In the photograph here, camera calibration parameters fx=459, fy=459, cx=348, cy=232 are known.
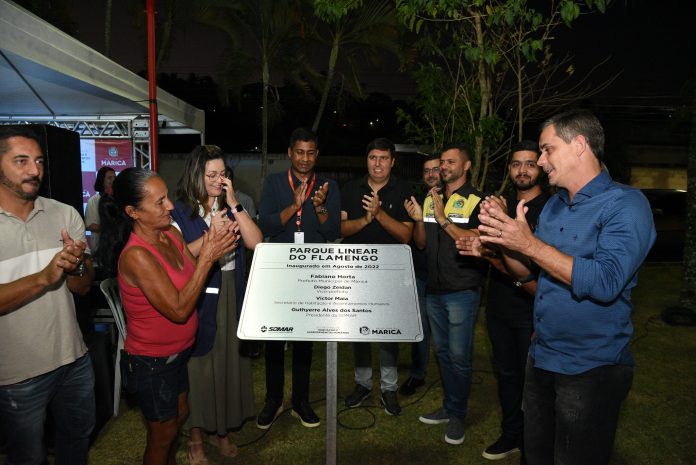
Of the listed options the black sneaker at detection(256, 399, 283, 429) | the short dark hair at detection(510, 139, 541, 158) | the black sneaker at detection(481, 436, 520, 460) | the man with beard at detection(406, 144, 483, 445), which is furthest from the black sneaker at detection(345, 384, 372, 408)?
the short dark hair at detection(510, 139, 541, 158)

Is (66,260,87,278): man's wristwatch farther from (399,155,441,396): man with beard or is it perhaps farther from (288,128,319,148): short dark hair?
(399,155,441,396): man with beard

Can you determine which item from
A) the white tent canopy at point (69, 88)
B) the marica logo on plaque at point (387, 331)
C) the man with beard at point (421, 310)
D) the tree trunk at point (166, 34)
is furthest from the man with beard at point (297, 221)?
the tree trunk at point (166, 34)

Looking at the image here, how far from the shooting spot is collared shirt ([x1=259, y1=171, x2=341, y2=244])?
361 centimetres

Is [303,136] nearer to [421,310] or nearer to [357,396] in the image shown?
[421,310]

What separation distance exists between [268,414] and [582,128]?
3.07 m

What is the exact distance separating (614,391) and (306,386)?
2.40m

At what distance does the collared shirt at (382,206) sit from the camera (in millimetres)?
3955

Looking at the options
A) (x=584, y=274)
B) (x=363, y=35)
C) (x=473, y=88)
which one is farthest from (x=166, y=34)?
(x=584, y=274)

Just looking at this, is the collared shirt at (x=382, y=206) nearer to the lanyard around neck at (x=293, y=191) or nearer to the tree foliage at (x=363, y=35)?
the lanyard around neck at (x=293, y=191)

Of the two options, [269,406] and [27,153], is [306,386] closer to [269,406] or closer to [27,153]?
[269,406]

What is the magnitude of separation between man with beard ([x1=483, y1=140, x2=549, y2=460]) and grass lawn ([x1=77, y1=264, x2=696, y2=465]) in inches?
8.4

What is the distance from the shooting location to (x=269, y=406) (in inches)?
147

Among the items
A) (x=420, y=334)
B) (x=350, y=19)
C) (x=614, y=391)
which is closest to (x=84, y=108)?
(x=350, y=19)

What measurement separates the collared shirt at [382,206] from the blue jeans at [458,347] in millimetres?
728
